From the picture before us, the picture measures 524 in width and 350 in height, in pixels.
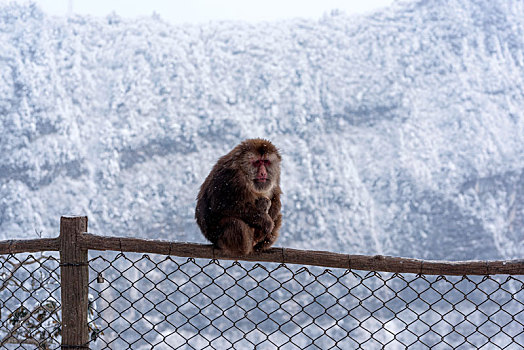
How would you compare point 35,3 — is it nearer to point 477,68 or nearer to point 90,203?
point 90,203

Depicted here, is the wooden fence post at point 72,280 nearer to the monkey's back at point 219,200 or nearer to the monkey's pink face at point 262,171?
the monkey's back at point 219,200

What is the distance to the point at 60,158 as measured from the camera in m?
31.6

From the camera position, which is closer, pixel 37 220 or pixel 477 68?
pixel 37 220

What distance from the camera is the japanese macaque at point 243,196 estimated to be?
2.44 metres

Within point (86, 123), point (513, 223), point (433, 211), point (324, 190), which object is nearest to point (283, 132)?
point (324, 190)

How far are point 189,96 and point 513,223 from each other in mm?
23416

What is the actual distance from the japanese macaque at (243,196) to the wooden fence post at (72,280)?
0.74 meters

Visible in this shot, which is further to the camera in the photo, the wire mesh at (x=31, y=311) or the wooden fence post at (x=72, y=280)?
the wire mesh at (x=31, y=311)

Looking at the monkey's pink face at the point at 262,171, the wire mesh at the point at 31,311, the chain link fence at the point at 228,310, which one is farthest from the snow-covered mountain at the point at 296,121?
the monkey's pink face at the point at 262,171

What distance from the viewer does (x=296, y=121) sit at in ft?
116

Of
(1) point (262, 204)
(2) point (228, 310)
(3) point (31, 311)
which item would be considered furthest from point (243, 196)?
(2) point (228, 310)

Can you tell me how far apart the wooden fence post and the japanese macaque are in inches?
29.1

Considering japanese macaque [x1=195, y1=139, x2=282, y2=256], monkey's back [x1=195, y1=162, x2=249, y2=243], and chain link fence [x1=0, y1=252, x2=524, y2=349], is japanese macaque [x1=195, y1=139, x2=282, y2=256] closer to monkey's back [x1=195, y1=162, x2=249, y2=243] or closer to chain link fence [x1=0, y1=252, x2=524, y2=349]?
monkey's back [x1=195, y1=162, x2=249, y2=243]

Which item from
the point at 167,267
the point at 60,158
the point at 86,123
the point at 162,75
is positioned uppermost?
the point at 162,75
